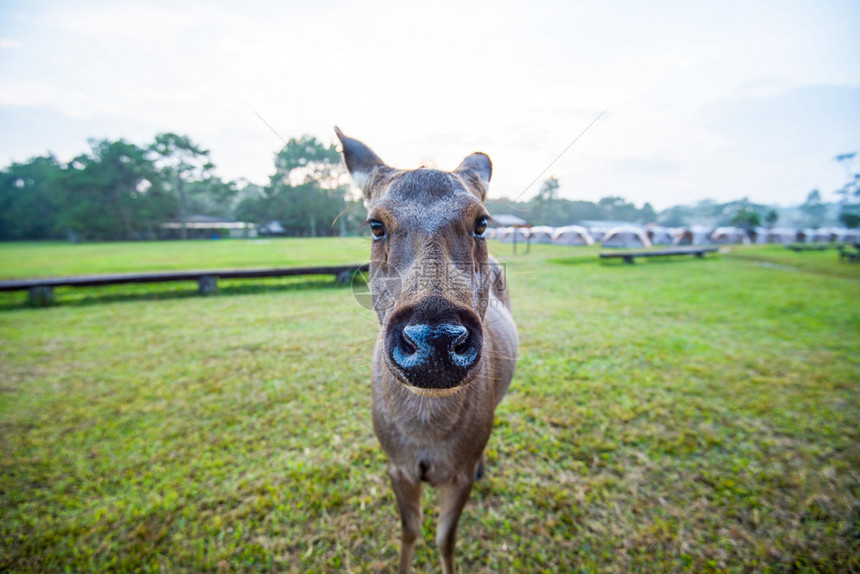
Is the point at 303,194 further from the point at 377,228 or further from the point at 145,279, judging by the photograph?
the point at 377,228

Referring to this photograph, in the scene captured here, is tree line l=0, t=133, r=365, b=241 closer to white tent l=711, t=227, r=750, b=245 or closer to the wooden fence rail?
the wooden fence rail

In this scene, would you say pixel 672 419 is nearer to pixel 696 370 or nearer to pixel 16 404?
pixel 696 370

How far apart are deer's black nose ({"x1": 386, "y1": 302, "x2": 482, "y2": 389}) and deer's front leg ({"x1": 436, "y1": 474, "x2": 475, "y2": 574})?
1.36 metres

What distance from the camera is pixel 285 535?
2.85 metres

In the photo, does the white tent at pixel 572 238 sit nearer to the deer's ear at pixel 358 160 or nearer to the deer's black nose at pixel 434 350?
the deer's ear at pixel 358 160

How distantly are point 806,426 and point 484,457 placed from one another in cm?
428

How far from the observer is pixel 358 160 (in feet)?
8.71

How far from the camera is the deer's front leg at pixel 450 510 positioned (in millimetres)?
2395

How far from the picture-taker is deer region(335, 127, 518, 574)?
1.45 metres

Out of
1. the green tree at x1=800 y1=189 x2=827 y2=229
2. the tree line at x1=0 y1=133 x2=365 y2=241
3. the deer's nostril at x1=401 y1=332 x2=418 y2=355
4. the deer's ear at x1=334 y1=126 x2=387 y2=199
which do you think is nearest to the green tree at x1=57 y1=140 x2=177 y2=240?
the tree line at x1=0 y1=133 x2=365 y2=241

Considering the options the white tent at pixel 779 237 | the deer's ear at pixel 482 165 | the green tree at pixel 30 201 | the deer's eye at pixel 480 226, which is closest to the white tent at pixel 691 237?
the white tent at pixel 779 237

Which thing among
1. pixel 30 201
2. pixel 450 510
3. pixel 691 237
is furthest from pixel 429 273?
pixel 30 201

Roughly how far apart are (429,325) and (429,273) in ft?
1.03

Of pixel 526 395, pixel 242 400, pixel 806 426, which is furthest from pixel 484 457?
pixel 806 426
